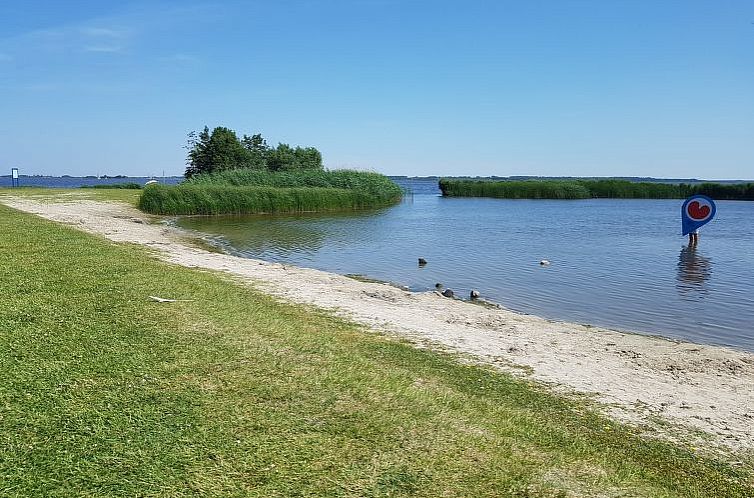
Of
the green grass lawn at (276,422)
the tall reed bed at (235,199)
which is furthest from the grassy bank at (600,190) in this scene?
the green grass lawn at (276,422)

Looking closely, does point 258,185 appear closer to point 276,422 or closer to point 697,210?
point 697,210

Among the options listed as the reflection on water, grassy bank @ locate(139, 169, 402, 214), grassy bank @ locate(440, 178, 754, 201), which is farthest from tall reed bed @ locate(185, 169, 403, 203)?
the reflection on water

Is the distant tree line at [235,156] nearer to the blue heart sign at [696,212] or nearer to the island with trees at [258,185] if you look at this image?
the island with trees at [258,185]

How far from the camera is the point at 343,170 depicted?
170ft

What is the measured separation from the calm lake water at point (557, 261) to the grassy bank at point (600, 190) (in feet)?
119

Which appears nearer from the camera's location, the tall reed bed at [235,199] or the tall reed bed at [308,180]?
the tall reed bed at [235,199]

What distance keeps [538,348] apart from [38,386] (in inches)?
238

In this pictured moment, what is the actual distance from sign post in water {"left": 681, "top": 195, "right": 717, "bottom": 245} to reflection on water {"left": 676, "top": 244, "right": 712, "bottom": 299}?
1.13 m

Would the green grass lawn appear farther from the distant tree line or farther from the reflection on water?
the distant tree line

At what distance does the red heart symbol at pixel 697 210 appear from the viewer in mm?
26884

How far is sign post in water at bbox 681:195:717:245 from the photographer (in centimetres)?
2671

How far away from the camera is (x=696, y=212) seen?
88.3 feet

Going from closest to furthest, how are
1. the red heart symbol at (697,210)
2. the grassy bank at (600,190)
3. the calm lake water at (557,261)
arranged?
the calm lake water at (557,261) → the red heart symbol at (697,210) → the grassy bank at (600,190)

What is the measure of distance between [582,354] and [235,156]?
55544 mm
